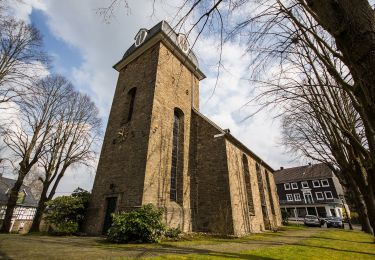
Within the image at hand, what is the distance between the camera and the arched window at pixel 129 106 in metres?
14.0

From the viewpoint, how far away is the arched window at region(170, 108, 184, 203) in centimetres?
1226

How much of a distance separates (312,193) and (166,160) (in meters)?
47.8

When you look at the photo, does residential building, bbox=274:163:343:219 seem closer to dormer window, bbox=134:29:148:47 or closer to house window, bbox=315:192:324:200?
house window, bbox=315:192:324:200

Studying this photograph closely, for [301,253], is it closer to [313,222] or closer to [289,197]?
[313,222]

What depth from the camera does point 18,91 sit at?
359 inches

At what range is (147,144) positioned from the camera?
11102 millimetres

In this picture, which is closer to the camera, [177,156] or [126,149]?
A: [126,149]

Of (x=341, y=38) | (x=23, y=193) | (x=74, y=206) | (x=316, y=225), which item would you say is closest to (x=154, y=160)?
(x=74, y=206)

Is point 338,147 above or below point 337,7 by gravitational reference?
above

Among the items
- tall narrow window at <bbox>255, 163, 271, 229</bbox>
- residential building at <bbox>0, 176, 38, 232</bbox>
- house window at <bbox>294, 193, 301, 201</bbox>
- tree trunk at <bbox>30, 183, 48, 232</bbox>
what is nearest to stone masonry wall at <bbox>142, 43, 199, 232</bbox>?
tall narrow window at <bbox>255, 163, 271, 229</bbox>

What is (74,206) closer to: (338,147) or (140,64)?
(140,64)

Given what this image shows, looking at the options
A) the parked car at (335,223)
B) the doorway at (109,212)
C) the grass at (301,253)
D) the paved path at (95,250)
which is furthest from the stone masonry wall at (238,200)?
the parked car at (335,223)

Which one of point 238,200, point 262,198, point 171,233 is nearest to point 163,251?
point 171,233

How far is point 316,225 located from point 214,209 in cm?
2426
